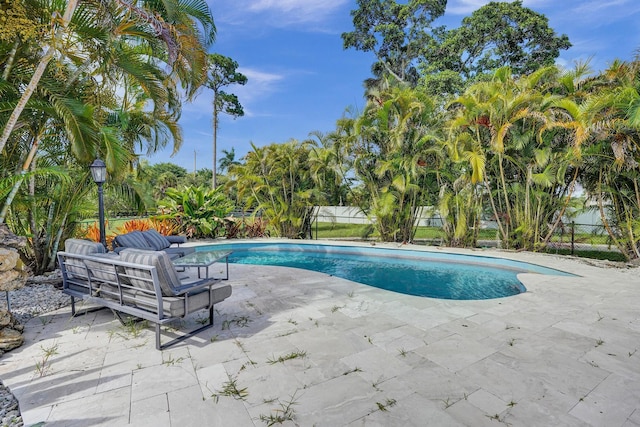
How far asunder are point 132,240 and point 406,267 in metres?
6.44

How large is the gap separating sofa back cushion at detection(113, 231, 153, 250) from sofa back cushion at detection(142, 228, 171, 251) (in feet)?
0.36

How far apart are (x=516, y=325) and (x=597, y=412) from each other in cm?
157

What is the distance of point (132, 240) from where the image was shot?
6086mm

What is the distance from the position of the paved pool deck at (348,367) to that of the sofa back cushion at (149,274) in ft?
2.01

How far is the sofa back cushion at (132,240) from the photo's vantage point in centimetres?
584

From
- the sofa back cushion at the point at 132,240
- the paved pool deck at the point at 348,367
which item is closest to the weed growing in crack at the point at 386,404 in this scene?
the paved pool deck at the point at 348,367

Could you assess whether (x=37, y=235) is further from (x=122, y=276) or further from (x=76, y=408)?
(x=76, y=408)

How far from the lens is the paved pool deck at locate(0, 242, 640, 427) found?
2.11 metres

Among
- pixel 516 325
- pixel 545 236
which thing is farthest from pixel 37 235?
pixel 545 236

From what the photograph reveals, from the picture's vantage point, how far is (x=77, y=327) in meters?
3.61

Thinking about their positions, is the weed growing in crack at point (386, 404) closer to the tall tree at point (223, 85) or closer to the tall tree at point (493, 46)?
the tall tree at point (493, 46)

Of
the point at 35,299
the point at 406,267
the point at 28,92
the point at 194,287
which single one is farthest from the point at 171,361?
the point at 406,267

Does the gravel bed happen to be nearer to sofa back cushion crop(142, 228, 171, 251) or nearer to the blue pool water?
sofa back cushion crop(142, 228, 171, 251)

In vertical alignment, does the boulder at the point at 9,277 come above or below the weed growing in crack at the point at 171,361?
above
